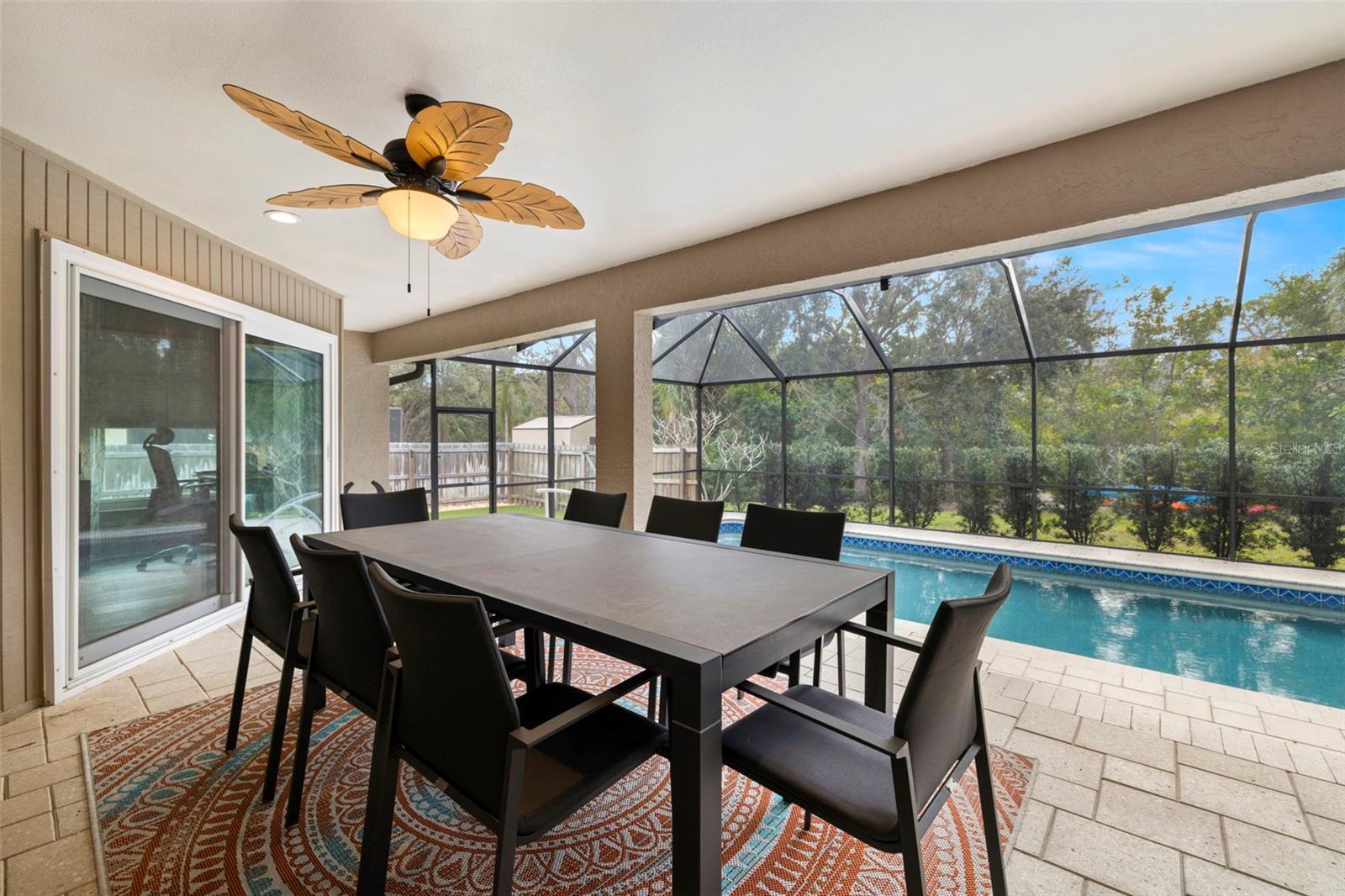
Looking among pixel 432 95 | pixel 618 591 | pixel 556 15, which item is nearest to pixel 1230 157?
pixel 556 15

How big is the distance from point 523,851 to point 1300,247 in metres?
7.10

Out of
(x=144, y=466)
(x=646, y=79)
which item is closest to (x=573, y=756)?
(x=646, y=79)

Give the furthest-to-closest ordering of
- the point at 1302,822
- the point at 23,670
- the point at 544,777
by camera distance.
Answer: the point at 23,670, the point at 1302,822, the point at 544,777

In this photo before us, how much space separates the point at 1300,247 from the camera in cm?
468

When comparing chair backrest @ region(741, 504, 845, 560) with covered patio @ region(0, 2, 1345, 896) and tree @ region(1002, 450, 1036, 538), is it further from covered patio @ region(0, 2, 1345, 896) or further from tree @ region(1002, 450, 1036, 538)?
tree @ region(1002, 450, 1036, 538)

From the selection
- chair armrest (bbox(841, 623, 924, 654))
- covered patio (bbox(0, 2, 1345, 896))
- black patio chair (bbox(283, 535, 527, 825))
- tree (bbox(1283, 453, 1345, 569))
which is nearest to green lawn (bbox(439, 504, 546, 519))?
covered patio (bbox(0, 2, 1345, 896))

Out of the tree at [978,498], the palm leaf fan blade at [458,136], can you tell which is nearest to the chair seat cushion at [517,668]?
the palm leaf fan blade at [458,136]

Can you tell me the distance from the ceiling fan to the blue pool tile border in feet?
10.8

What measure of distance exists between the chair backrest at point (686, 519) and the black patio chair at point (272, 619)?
1517 millimetres

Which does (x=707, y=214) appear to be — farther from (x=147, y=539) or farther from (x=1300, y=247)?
(x=1300, y=247)

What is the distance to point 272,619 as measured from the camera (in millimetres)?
2086

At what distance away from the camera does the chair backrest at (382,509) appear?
123 inches

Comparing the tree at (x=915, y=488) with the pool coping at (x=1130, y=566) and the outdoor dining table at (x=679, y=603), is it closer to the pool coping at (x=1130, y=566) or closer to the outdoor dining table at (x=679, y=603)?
the pool coping at (x=1130, y=566)

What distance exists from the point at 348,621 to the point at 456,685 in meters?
0.64
